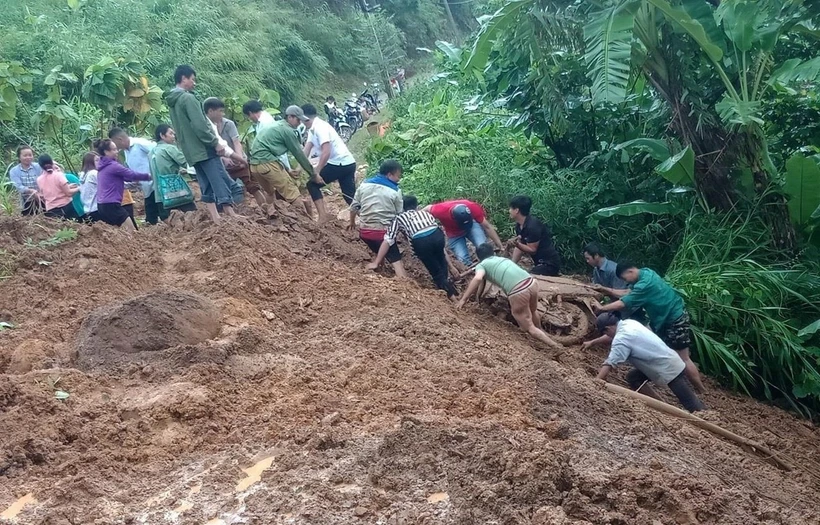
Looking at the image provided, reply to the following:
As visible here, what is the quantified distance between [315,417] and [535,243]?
455cm

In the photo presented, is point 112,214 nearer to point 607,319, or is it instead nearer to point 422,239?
point 422,239

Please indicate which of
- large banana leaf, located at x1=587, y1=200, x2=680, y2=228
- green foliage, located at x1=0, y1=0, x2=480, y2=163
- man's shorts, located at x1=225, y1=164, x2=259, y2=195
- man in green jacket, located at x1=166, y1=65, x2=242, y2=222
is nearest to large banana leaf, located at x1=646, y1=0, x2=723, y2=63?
large banana leaf, located at x1=587, y1=200, x2=680, y2=228

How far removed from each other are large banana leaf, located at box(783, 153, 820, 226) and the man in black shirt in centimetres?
245

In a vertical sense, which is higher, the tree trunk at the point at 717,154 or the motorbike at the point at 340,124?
the motorbike at the point at 340,124

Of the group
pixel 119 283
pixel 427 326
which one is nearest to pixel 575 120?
pixel 427 326

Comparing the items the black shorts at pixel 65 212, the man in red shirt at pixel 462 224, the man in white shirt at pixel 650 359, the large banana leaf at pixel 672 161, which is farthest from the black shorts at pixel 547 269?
the black shorts at pixel 65 212

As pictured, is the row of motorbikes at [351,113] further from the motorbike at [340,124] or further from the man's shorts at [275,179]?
the man's shorts at [275,179]

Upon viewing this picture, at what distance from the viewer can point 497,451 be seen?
3.98 metres

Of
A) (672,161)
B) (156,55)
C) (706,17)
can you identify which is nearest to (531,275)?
(672,161)

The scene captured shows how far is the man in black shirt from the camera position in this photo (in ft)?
28.2

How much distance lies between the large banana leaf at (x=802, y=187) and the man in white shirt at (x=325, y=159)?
4.96m

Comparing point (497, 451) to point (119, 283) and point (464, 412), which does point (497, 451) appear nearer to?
point (464, 412)

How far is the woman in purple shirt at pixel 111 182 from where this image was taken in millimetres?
8211

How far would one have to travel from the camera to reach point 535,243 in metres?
8.60
